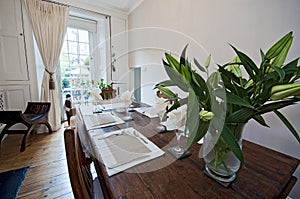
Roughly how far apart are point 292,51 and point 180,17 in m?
1.41

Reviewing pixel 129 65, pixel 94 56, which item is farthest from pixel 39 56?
pixel 129 65

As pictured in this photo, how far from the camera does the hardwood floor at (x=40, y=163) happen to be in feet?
4.43

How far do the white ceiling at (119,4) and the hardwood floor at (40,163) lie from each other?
106 inches

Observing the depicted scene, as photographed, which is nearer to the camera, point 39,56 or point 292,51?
point 292,51

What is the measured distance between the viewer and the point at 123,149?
79 cm

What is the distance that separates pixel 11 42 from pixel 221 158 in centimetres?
333

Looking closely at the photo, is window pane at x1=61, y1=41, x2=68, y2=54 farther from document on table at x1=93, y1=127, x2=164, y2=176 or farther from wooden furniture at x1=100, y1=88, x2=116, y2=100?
document on table at x1=93, y1=127, x2=164, y2=176

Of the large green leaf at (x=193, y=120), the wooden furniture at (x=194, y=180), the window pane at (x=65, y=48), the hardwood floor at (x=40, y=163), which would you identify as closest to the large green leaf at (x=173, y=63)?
the large green leaf at (x=193, y=120)

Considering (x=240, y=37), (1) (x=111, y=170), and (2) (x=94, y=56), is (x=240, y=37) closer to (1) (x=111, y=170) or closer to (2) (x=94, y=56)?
(1) (x=111, y=170)

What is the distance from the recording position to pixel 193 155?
77 cm

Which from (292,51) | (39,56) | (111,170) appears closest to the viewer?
(111,170)

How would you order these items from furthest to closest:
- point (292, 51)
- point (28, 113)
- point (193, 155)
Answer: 1. point (28, 113)
2. point (292, 51)
3. point (193, 155)

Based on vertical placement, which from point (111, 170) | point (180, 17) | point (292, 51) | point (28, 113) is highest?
point (180, 17)

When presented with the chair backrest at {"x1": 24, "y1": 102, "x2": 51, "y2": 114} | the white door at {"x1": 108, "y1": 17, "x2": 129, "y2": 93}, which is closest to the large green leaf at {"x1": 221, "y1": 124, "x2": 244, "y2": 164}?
the chair backrest at {"x1": 24, "y1": 102, "x2": 51, "y2": 114}
